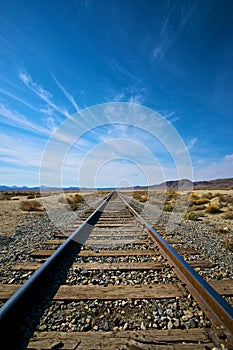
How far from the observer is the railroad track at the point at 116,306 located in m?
1.70

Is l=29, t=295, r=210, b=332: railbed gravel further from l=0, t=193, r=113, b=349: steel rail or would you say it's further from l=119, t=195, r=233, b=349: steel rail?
l=0, t=193, r=113, b=349: steel rail

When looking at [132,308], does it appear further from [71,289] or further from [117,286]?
[71,289]

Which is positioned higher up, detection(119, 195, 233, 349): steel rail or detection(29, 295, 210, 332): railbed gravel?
detection(119, 195, 233, 349): steel rail

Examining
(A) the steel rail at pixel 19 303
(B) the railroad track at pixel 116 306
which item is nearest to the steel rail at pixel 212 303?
(B) the railroad track at pixel 116 306

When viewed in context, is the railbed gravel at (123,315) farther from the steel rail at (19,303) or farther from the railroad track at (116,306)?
the steel rail at (19,303)

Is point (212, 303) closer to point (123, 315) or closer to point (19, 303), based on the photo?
point (123, 315)

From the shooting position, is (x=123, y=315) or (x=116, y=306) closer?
(x=123, y=315)

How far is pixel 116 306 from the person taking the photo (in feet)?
7.26

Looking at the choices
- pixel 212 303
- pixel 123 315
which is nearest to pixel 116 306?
pixel 123 315

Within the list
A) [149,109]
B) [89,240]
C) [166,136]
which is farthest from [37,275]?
[149,109]

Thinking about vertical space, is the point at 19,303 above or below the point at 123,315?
above

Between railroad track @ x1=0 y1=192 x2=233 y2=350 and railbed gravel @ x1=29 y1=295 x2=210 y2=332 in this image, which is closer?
railroad track @ x1=0 y1=192 x2=233 y2=350

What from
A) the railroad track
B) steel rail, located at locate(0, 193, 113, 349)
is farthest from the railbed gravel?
steel rail, located at locate(0, 193, 113, 349)

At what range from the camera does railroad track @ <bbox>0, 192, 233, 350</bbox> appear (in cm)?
170
